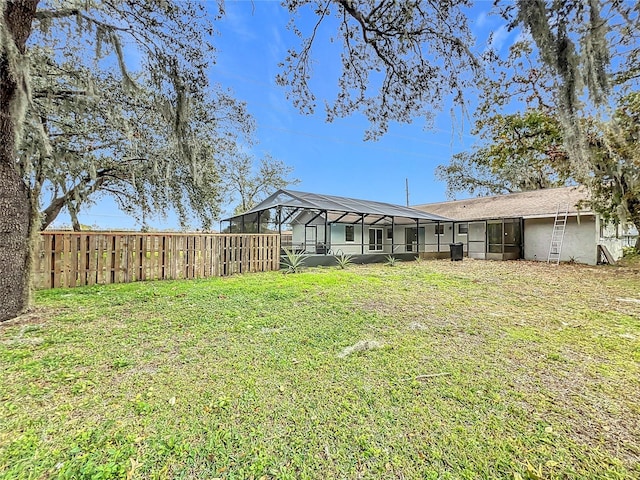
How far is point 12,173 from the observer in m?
3.71

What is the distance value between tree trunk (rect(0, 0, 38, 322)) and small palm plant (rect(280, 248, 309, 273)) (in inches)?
239

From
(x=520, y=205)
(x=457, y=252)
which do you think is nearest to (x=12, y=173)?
(x=457, y=252)

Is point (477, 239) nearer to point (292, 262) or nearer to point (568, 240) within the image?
point (568, 240)

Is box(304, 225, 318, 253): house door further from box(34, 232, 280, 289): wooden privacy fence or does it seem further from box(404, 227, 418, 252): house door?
box(34, 232, 280, 289): wooden privacy fence

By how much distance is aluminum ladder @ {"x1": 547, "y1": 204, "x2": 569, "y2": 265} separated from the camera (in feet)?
41.0

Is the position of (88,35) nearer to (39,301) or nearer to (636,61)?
(39,301)

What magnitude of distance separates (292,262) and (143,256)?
4.10 m

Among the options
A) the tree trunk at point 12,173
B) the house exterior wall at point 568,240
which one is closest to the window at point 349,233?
the house exterior wall at point 568,240

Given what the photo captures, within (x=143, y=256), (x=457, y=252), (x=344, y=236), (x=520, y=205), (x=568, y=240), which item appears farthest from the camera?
(x=344, y=236)

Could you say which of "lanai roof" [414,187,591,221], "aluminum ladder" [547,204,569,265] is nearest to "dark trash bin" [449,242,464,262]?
"lanai roof" [414,187,591,221]

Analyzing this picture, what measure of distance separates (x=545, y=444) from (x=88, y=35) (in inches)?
315

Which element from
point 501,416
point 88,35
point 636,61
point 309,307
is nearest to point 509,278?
point 636,61

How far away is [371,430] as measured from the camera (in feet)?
5.91

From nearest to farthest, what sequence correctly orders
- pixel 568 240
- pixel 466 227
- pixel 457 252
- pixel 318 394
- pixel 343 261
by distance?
pixel 318 394
pixel 343 261
pixel 568 240
pixel 457 252
pixel 466 227
